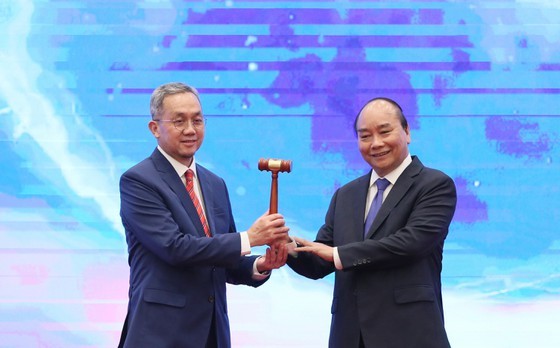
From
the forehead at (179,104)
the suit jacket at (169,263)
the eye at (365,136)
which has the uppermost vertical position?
the forehead at (179,104)

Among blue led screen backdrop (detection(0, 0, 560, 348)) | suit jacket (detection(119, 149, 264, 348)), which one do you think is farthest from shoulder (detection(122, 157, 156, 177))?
blue led screen backdrop (detection(0, 0, 560, 348))

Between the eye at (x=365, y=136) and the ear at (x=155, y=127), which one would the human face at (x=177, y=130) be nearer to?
the ear at (x=155, y=127)

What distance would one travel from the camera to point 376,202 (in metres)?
2.83

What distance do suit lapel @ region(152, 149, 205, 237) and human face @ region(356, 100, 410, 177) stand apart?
2.12 ft

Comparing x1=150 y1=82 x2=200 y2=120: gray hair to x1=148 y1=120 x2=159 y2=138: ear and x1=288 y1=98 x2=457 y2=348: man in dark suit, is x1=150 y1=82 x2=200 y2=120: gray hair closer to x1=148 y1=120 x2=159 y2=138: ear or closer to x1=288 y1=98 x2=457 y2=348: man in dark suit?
x1=148 y1=120 x2=159 y2=138: ear

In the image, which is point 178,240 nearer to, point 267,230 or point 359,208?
point 267,230

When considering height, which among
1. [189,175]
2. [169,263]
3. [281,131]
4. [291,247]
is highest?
[281,131]

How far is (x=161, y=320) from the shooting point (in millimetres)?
2623

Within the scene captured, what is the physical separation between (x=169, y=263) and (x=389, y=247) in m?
0.74

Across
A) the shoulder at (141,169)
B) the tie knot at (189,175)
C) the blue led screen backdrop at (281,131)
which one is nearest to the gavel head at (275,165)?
the tie knot at (189,175)

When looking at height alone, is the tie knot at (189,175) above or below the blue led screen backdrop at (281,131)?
below

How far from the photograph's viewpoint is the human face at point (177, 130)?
2816 millimetres

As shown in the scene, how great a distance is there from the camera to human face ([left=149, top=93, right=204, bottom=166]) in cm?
282

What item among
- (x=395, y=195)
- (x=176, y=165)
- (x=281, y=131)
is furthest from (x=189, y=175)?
(x=281, y=131)
